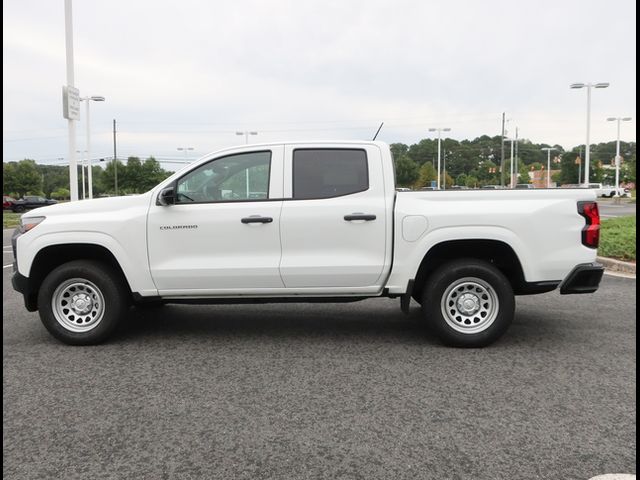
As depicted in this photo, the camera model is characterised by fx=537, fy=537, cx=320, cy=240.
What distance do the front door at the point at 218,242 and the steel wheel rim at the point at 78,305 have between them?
662 mm

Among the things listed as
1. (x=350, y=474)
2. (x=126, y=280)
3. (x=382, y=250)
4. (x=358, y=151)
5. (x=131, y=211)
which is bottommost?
(x=350, y=474)

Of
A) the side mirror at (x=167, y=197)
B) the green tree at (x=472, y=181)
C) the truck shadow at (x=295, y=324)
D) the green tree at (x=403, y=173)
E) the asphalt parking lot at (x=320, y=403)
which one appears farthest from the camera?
the green tree at (x=472, y=181)

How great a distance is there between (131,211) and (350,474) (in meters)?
3.45

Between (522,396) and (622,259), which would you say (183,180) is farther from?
(622,259)

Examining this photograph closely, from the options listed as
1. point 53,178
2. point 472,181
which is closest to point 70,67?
point 472,181

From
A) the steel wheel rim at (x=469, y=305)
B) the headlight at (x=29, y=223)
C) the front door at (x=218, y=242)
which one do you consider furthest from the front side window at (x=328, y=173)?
the headlight at (x=29, y=223)

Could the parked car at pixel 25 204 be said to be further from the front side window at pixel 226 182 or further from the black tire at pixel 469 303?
the black tire at pixel 469 303

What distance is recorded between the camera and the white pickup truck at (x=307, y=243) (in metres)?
4.93

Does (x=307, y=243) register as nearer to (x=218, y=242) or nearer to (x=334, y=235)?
(x=334, y=235)

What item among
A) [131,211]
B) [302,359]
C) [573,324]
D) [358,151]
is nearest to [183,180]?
[131,211]

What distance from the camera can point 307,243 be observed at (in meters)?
5.06

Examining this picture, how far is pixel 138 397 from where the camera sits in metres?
3.92

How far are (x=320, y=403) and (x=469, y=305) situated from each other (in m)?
1.98

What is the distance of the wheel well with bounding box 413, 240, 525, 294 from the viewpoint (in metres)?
5.05
